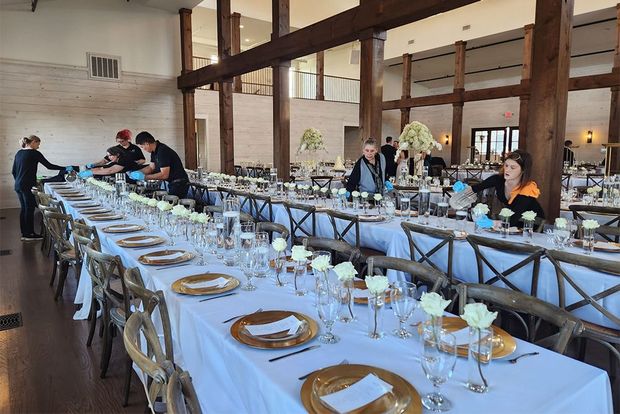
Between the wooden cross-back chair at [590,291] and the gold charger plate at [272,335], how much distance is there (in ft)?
5.01

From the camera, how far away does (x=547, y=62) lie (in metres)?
4.24

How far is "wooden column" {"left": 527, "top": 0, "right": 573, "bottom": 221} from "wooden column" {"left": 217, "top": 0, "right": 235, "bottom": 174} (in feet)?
23.5

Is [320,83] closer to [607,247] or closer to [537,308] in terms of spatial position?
[607,247]

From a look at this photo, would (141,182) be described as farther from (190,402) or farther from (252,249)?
(190,402)

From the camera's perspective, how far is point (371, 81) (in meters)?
6.46

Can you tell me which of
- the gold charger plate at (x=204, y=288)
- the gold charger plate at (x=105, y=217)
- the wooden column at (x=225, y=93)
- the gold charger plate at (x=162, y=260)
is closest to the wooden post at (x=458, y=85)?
the wooden column at (x=225, y=93)

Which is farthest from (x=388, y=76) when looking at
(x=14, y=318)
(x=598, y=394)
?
(x=598, y=394)

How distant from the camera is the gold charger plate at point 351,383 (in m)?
1.24

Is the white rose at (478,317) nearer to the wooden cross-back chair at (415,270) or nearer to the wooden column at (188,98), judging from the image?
the wooden cross-back chair at (415,270)

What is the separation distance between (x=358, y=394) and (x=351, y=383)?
6 centimetres

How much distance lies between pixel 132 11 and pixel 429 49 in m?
10.2

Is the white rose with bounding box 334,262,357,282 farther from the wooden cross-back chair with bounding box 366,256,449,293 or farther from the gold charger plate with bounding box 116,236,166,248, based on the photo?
the gold charger plate with bounding box 116,236,166,248

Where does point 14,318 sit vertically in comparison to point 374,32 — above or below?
below

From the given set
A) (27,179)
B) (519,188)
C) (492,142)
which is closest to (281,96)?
(27,179)
